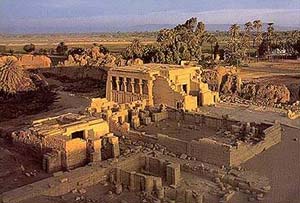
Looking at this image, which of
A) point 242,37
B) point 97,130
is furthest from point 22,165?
point 242,37

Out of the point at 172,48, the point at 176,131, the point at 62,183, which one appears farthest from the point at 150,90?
the point at 172,48

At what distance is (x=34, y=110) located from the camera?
27938 millimetres

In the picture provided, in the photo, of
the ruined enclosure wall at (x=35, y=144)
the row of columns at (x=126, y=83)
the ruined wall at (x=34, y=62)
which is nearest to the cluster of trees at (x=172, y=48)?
the ruined wall at (x=34, y=62)

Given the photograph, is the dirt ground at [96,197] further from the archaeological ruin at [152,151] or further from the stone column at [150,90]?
the stone column at [150,90]

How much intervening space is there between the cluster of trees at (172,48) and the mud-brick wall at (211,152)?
980 inches

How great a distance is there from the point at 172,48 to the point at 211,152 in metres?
27.6

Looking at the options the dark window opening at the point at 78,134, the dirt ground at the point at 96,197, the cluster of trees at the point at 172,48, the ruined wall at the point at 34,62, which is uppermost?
the cluster of trees at the point at 172,48

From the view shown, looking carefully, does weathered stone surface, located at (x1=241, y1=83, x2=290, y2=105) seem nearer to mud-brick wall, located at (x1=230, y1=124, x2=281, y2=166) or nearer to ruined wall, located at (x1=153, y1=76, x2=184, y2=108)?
ruined wall, located at (x1=153, y1=76, x2=184, y2=108)

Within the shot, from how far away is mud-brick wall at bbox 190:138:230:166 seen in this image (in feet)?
51.5

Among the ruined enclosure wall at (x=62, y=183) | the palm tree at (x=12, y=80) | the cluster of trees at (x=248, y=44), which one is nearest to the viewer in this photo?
the ruined enclosure wall at (x=62, y=183)

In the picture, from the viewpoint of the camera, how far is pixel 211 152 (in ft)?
52.8

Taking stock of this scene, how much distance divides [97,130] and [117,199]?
5378 millimetres

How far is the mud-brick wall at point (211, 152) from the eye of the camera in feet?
51.5

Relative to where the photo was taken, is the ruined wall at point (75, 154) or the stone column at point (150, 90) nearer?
the ruined wall at point (75, 154)
